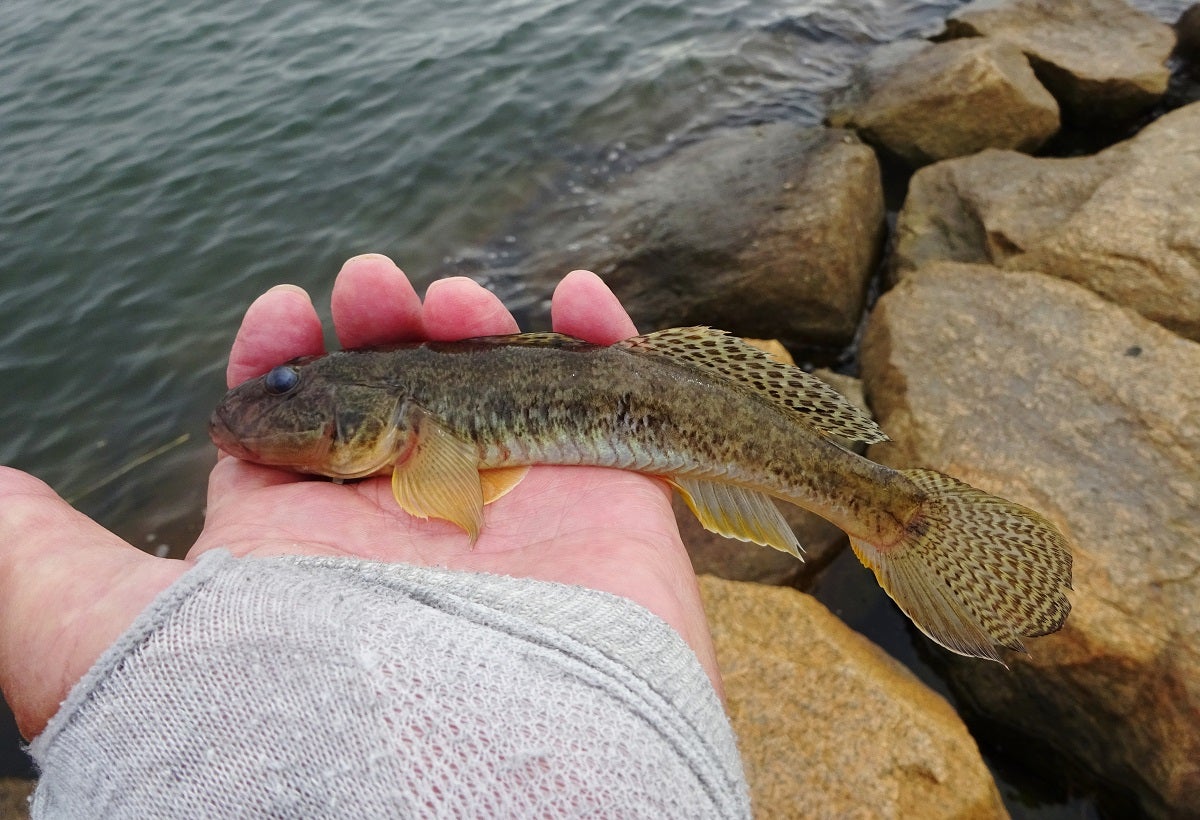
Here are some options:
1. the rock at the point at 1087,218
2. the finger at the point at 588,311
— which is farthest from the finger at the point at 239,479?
the rock at the point at 1087,218

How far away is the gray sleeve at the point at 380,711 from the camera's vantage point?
1.88 metres

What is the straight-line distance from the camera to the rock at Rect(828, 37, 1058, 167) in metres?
9.12

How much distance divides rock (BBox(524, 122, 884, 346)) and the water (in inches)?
31.0

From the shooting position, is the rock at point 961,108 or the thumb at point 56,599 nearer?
the thumb at point 56,599

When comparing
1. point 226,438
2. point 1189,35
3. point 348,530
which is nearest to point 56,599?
point 348,530

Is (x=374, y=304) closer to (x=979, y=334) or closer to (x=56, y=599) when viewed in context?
(x=56, y=599)

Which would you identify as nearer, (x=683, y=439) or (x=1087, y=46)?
(x=683, y=439)

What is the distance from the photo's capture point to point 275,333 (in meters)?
3.78

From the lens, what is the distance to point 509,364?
12.3 ft

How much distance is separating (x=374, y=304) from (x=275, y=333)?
51 cm

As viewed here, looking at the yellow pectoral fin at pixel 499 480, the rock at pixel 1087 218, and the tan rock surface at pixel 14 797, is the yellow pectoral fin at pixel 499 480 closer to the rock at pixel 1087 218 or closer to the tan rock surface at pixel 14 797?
the tan rock surface at pixel 14 797

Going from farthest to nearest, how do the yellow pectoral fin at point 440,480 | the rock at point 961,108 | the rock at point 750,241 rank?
the rock at point 961,108 → the rock at point 750,241 → the yellow pectoral fin at point 440,480

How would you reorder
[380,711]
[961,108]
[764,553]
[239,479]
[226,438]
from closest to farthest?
[380,711] → [239,479] → [226,438] → [764,553] → [961,108]

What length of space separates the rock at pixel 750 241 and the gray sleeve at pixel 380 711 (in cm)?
551
